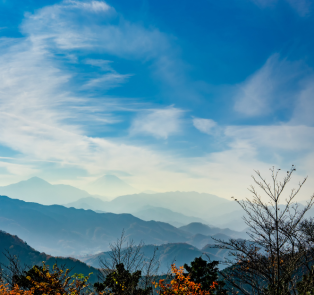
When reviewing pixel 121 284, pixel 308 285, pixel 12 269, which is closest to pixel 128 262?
pixel 121 284

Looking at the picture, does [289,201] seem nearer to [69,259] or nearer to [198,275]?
[198,275]

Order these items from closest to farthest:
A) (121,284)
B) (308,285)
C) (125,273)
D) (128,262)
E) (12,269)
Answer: (308,285) → (128,262) → (12,269) → (121,284) → (125,273)

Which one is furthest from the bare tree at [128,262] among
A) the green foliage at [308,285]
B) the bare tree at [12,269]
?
the green foliage at [308,285]

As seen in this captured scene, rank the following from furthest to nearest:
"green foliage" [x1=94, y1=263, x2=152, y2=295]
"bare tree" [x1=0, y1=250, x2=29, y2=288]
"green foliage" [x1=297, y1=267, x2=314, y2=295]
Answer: "green foliage" [x1=94, y1=263, x2=152, y2=295] < "bare tree" [x1=0, y1=250, x2=29, y2=288] < "green foliage" [x1=297, y1=267, x2=314, y2=295]

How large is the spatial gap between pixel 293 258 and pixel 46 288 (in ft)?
38.7

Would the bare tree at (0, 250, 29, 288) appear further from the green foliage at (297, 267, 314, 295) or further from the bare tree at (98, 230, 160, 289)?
the green foliage at (297, 267, 314, 295)

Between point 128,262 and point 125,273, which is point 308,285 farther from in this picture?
point 125,273

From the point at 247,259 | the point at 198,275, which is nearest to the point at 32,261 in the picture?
the point at 198,275

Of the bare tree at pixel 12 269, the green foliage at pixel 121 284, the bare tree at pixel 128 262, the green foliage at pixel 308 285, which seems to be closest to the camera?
the green foliage at pixel 308 285

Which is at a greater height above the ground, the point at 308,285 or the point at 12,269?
the point at 308,285

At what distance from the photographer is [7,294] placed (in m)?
12.5

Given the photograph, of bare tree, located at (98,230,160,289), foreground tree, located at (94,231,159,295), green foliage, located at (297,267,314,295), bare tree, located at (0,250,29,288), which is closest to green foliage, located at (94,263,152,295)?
foreground tree, located at (94,231,159,295)

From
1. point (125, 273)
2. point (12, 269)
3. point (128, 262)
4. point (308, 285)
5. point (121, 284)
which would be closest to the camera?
point (308, 285)

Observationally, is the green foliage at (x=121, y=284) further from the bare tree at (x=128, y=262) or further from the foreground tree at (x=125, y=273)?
the bare tree at (x=128, y=262)
